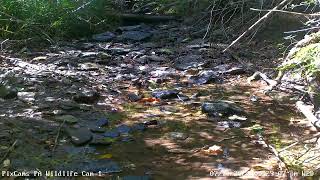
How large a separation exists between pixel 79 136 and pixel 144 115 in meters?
0.88

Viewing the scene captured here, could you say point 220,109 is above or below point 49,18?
below

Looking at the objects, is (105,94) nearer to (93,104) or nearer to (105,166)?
(93,104)

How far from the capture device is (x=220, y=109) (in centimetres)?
440

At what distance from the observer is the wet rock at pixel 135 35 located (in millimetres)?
8898

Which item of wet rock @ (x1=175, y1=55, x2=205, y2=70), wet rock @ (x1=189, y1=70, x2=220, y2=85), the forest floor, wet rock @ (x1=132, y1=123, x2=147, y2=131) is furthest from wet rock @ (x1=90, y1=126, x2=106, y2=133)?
wet rock @ (x1=175, y1=55, x2=205, y2=70)

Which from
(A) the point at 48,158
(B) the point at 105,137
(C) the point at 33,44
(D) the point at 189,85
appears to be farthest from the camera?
(C) the point at 33,44

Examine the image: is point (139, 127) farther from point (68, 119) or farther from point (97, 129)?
point (68, 119)

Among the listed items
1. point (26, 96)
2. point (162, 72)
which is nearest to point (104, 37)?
point (162, 72)

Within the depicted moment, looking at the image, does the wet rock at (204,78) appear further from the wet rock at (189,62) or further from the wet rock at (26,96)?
the wet rock at (26,96)

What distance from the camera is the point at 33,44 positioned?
24.3 ft

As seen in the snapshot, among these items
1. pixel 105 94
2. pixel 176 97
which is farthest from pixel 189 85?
pixel 105 94

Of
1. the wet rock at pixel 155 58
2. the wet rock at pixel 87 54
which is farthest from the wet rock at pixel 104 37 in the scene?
the wet rock at pixel 155 58

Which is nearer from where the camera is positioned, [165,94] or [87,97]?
[87,97]

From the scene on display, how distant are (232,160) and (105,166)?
3.03 feet
